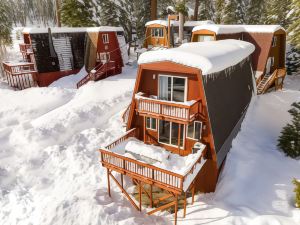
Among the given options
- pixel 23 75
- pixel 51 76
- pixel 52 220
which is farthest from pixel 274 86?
pixel 23 75

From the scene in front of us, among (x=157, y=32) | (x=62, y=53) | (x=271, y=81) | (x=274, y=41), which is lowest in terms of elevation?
(x=271, y=81)

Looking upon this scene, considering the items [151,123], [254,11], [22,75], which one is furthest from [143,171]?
[254,11]

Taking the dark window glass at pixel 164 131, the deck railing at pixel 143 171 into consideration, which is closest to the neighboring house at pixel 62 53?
the dark window glass at pixel 164 131

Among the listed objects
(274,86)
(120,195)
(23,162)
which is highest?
(274,86)

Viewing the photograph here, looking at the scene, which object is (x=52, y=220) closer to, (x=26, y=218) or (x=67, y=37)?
(x=26, y=218)

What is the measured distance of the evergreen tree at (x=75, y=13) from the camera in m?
37.2

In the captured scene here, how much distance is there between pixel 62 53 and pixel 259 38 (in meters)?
23.7

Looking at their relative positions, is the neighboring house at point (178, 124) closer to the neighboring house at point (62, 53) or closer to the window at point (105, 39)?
the neighboring house at point (62, 53)

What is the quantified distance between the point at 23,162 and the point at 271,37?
2596cm

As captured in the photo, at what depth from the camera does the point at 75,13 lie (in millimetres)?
37719

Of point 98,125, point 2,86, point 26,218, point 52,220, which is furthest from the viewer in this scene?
point 2,86

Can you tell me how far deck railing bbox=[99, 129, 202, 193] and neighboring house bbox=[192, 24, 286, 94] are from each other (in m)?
16.8

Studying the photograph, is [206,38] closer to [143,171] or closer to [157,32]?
[157,32]

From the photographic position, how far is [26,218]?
43.1 feet
